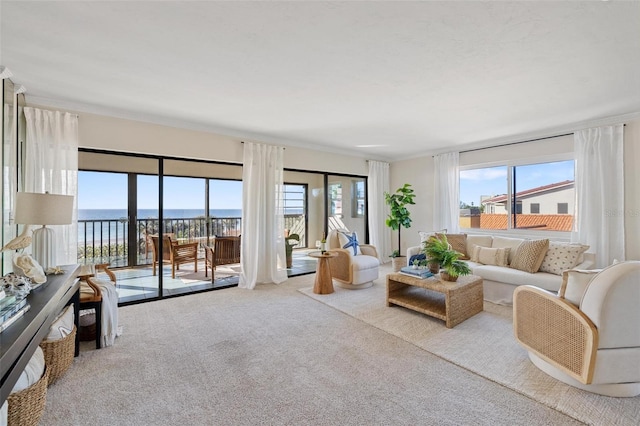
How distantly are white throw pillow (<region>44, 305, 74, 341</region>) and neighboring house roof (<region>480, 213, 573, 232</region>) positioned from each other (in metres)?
5.92

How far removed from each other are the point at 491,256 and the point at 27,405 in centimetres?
482

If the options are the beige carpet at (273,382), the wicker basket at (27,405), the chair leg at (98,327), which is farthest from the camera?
the chair leg at (98,327)

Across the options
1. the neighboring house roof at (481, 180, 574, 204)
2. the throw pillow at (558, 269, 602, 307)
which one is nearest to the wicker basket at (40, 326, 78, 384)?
the throw pillow at (558, 269, 602, 307)

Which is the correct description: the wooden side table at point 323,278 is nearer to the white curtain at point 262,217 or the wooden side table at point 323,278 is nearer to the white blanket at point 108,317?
the white curtain at point 262,217

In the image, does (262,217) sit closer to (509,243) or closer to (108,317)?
(108,317)

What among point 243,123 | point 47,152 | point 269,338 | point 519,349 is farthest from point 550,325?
point 47,152

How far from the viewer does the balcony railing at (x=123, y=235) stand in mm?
4613

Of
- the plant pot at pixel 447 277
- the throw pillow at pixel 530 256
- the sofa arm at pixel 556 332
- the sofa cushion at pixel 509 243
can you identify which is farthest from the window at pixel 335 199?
the sofa arm at pixel 556 332

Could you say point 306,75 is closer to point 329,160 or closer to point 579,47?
point 579,47

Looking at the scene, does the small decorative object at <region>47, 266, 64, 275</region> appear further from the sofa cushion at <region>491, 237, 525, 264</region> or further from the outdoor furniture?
the sofa cushion at <region>491, 237, 525, 264</region>

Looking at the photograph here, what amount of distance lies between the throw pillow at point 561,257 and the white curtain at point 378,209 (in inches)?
123

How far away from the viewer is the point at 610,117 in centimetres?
373

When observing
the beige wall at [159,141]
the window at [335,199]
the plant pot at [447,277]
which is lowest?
the plant pot at [447,277]

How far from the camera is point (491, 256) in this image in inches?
160
